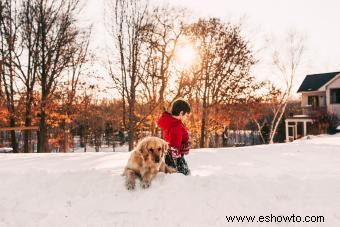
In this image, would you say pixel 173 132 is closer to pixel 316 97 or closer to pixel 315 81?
pixel 316 97

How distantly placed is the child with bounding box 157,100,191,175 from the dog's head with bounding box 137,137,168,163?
2.43 feet

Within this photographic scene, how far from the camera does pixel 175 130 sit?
608 cm

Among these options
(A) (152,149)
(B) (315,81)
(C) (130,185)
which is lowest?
(C) (130,185)

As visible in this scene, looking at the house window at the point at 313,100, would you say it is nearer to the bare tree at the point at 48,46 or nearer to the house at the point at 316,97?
the house at the point at 316,97

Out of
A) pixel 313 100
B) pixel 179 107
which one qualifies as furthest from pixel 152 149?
pixel 313 100

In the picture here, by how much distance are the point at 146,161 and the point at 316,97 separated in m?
39.4

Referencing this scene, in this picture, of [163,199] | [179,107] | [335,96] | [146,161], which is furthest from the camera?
[335,96]

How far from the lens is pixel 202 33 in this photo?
2836cm

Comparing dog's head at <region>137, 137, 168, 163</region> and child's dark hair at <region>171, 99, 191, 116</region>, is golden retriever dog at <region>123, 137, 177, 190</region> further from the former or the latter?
child's dark hair at <region>171, 99, 191, 116</region>

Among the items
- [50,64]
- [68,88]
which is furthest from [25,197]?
[68,88]

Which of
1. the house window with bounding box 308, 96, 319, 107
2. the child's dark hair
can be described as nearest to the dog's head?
the child's dark hair

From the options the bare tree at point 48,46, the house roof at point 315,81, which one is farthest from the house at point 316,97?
the bare tree at point 48,46

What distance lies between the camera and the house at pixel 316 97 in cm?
3347

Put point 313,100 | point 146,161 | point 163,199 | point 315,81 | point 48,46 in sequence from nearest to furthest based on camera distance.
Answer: point 163,199 < point 146,161 < point 48,46 < point 313,100 < point 315,81
